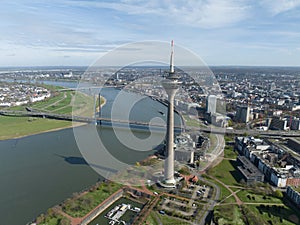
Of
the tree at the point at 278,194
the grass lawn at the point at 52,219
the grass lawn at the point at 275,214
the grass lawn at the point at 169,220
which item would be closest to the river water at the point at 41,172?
the grass lawn at the point at 52,219

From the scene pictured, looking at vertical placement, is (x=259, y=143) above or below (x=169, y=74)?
below

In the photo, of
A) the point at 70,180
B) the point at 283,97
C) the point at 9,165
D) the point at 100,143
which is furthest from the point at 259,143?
the point at 283,97

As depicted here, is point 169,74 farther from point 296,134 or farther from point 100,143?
point 296,134

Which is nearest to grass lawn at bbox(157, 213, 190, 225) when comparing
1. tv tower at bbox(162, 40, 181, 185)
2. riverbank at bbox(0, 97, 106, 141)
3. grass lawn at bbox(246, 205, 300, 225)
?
tv tower at bbox(162, 40, 181, 185)

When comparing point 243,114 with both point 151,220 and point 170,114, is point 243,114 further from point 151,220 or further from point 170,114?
point 151,220

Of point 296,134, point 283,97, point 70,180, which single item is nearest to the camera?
point 70,180

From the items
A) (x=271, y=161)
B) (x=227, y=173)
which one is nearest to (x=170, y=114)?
(x=227, y=173)
